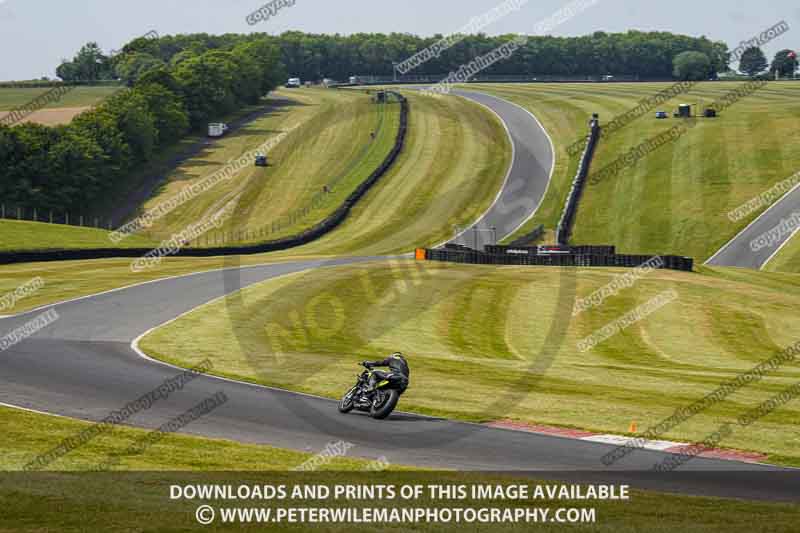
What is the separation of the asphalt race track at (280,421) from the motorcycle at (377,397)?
29cm

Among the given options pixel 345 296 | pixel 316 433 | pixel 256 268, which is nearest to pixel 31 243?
pixel 256 268

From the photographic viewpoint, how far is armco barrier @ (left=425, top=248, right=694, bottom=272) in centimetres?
5962

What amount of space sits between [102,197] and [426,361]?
84.7 meters

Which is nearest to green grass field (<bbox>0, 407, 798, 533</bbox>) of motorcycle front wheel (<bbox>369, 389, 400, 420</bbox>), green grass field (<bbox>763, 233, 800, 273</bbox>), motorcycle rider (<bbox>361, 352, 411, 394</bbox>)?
motorcycle front wheel (<bbox>369, 389, 400, 420</bbox>)

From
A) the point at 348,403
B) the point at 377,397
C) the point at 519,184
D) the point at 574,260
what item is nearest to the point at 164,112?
the point at 519,184

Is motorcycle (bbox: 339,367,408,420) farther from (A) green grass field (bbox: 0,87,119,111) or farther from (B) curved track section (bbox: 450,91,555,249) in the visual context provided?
(A) green grass field (bbox: 0,87,119,111)

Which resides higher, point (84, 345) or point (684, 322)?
point (84, 345)

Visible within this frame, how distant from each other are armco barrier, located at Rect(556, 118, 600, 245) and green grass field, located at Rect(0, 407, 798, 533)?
227 feet

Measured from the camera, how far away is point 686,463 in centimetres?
1911

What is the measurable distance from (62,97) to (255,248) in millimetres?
113693

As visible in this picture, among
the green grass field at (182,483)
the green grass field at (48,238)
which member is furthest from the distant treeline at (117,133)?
the green grass field at (182,483)

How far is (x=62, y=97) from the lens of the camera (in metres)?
175

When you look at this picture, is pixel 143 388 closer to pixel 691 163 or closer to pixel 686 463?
pixel 686 463

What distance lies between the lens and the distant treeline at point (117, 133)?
3971 inches
